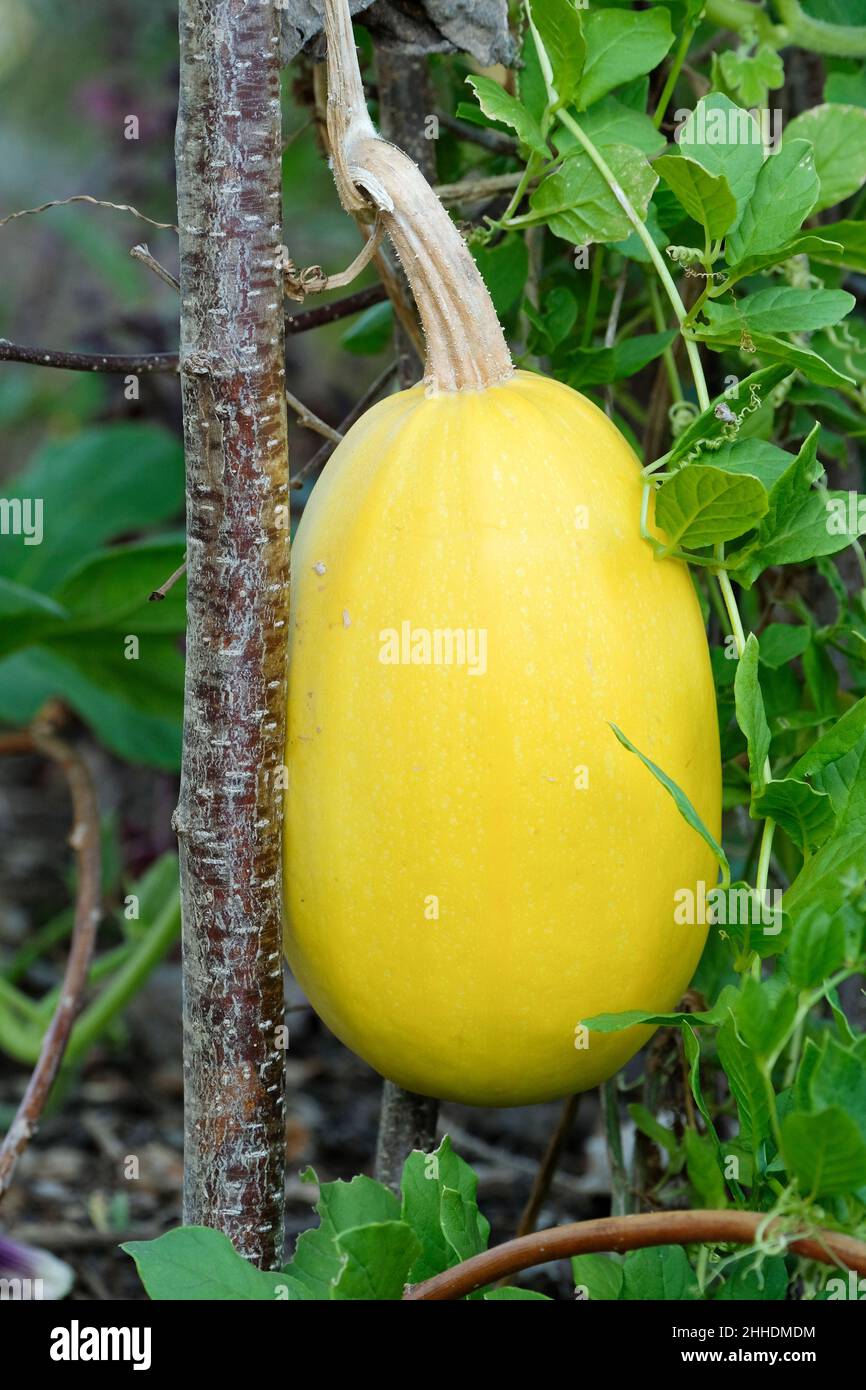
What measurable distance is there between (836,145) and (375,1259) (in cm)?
65

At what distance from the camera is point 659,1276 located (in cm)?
71

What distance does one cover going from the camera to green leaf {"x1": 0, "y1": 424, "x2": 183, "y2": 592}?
74.4 inches

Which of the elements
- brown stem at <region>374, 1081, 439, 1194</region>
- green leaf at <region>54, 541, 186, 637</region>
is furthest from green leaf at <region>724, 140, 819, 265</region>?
green leaf at <region>54, 541, 186, 637</region>

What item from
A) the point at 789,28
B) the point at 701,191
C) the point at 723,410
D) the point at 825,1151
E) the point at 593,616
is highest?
the point at 789,28

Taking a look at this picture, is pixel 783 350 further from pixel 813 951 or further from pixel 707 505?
pixel 813 951

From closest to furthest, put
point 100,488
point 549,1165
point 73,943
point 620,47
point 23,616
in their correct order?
point 620,47 < point 549,1165 < point 73,943 < point 23,616 < point 100,488

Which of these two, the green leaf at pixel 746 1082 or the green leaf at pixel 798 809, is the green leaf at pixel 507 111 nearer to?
the green leaf at pixel 798 809

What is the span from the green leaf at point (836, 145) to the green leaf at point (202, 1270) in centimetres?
65

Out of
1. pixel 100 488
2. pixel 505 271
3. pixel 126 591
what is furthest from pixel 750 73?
pixel 100 488

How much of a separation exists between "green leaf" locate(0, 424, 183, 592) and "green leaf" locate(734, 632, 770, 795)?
1.36 metres

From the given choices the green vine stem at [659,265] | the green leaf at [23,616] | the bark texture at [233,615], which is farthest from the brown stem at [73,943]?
the green vine stem at [659,265]

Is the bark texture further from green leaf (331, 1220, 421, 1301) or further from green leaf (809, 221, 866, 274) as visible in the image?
green leaf (809, 221, 866, 274)

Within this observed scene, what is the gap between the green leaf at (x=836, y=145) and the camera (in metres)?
0.79
